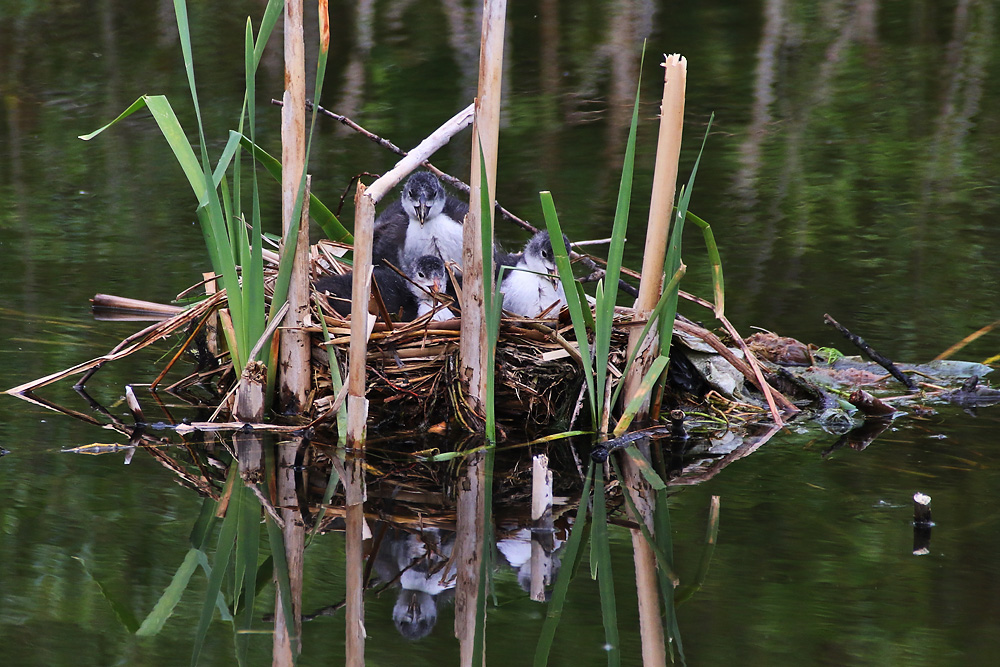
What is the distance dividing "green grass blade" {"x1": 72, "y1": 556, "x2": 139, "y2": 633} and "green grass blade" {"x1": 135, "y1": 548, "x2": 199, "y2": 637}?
2cm

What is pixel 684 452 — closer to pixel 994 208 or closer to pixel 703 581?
pixel 703 581

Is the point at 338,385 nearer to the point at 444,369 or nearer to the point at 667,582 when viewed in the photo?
the point at 444,369

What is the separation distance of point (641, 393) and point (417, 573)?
3.69 ft

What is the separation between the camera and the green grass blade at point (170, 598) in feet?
8.60

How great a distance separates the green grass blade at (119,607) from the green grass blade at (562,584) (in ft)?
2.86

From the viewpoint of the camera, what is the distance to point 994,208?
21.9 feet

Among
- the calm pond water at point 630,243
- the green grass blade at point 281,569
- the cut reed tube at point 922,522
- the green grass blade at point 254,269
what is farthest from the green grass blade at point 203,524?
the cut reed tube at point 922,522

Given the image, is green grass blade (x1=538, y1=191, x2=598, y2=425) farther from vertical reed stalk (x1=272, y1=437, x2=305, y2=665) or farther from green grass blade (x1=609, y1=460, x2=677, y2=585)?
vertical reed stalk (x1=272, y1=437, x2=305, y2=665)

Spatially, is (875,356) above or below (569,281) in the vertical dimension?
below

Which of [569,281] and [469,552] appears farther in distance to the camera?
[569,281]

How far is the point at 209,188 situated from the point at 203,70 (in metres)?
7.72

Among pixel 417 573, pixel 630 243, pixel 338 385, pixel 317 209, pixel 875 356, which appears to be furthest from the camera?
pixel 630 243

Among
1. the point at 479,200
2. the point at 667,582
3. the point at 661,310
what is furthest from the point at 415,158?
the point at 667,582

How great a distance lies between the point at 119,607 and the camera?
2723mm
